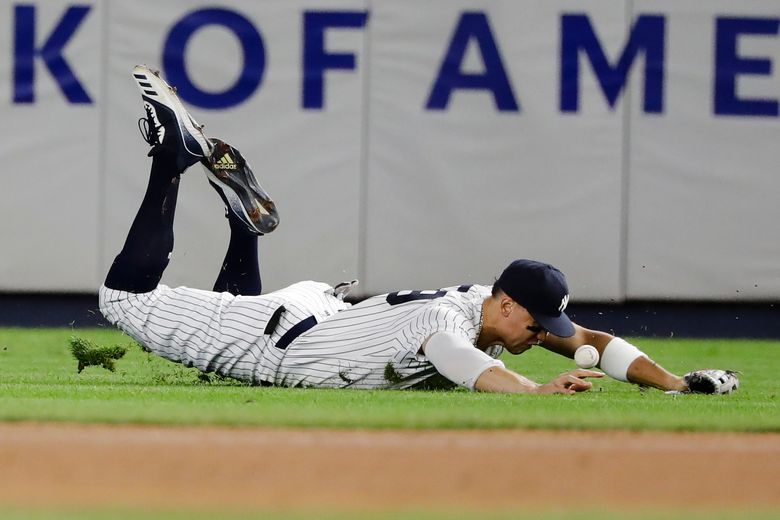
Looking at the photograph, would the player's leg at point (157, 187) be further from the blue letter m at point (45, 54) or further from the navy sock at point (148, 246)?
the blue letter m at point (45, 54)

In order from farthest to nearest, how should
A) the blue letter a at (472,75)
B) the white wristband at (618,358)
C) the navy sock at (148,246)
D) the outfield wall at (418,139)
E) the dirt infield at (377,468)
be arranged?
1. the blue letter a at (472,75)
2. the outfield wall at (418,139)
3. the navy sock at (148,246)
4. the white wristband at (618,358)
5. the dirt infield at (377,468)

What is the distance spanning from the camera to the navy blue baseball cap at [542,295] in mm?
5574

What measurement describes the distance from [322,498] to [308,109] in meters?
7.43

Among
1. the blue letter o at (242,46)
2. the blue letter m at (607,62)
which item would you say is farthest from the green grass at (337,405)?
the blue letter m at (607,62)

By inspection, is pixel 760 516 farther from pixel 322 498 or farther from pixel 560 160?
pixel 560 160

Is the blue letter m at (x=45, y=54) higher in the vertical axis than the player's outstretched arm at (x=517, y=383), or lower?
higher

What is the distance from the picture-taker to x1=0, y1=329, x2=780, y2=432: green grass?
181 inches

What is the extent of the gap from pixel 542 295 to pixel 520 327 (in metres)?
0.17

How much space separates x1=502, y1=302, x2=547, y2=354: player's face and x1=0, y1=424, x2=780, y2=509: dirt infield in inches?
46.2

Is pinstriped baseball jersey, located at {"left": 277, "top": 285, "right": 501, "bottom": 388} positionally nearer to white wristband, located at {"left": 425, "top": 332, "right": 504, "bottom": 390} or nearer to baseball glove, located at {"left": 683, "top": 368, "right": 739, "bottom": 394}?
white wristband, located at {"left": 425, "top": 332, "right": 504, "bottom": 390}

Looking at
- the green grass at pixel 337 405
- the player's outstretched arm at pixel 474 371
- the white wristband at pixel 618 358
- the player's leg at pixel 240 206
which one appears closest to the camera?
the green grass at pixel 337 405

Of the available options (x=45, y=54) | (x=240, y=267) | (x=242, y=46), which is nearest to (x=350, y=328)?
(x=240, y=267)

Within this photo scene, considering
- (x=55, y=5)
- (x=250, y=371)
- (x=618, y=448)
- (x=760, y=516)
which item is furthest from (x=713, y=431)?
(x=55, y=5)

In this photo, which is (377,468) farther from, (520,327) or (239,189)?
(239,189)
